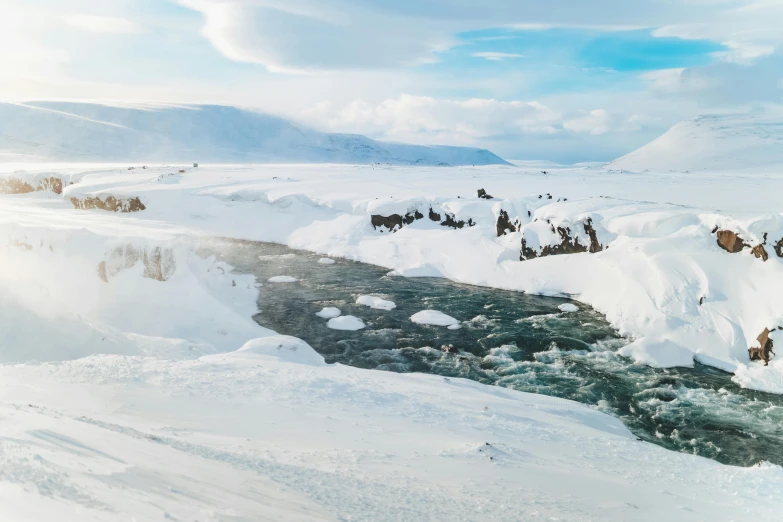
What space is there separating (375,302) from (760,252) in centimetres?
1322

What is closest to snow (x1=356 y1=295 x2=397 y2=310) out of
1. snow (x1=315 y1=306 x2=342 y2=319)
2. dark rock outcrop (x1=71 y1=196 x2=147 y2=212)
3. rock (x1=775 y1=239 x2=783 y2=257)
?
snow (x1=315 y1=306 x2=342 y2=319)

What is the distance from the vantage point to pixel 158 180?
50.3 meters

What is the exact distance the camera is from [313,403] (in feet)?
29.1

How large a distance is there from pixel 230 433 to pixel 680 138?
179m

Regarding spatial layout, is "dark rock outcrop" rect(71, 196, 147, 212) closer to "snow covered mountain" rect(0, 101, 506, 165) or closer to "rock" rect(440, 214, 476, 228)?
"rock" rect(440, 214, 476, 228)

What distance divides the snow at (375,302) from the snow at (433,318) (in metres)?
1.51

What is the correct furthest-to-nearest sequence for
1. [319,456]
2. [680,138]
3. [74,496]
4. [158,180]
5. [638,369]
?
[680,138], [158,180], [638,369], [319,456], [74,496]

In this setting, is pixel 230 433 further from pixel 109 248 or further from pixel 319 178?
pixel 319 178

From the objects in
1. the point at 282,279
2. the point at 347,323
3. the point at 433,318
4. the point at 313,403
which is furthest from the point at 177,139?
the point at 313,403

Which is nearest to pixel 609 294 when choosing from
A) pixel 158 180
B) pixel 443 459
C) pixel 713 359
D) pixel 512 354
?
pixel 713 359

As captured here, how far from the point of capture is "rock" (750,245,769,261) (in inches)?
627

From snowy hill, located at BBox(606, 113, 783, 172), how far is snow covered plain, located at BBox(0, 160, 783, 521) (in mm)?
88157

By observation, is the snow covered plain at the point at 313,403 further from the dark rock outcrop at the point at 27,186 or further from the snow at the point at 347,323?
the dark rock outcrop at the point at 27,186

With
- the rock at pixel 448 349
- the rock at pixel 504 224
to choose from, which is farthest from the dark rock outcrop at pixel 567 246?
the rock at pixel 448 349
